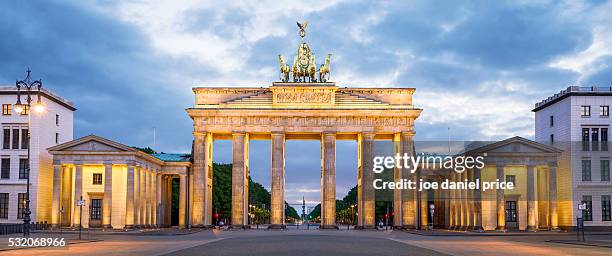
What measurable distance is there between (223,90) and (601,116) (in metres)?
48.7

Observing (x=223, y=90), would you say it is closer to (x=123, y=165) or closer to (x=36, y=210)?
(x=123, y=165)

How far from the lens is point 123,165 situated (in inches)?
3548

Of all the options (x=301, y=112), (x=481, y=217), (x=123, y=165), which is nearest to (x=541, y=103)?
(x=481, y=217)

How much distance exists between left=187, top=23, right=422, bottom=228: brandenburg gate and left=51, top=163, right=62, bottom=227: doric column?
18.8m

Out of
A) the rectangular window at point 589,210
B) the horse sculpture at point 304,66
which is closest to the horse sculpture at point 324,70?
the horse sculpture at point 304,66

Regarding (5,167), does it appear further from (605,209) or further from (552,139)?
(605,209)

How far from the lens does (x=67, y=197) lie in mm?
92312

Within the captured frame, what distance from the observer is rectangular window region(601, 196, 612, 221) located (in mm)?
95438

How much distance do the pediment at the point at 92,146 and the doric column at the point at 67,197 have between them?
3.68 m

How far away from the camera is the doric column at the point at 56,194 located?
89.2 metres

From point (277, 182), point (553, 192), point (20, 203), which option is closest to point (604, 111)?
point (553, 192)

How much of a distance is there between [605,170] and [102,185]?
205 ft

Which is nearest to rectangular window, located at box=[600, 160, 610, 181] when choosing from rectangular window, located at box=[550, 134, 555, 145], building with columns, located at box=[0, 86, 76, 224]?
rectangular window, located at box=[550, 134, 555, 145]

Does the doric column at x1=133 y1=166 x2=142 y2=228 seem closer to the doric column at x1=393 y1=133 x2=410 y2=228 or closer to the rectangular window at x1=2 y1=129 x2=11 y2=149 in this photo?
the rectangular window at x1=2 y1=129 x2=11 y2=149
